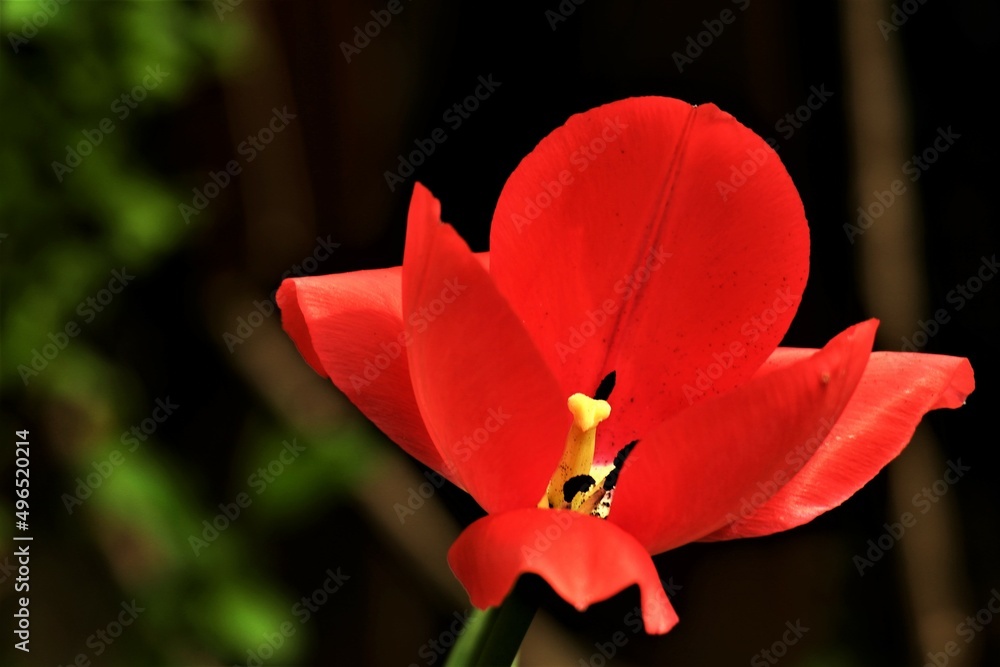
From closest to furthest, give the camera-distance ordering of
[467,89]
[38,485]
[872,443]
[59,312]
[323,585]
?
[872,443] < [59,312] < [38,485] < [467,89] < [323,585]

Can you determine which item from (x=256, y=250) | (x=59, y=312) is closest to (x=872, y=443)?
(x=59, y=312)

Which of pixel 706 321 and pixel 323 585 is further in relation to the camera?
pixel 323 585

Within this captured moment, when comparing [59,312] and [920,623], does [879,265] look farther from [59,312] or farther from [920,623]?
[59,312]

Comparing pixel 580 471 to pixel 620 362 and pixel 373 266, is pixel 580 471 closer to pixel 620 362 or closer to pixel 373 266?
pixel 620 362

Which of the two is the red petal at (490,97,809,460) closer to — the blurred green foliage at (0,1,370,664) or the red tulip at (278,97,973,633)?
the red tulip at (278,97,973,633)

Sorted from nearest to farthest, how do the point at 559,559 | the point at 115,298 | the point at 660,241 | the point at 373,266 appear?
the point at 559,559 → the point at 660,241 → the point at 115,298 → the point at 373,266

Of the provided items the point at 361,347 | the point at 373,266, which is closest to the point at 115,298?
the point at 373,266
